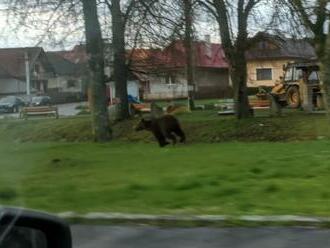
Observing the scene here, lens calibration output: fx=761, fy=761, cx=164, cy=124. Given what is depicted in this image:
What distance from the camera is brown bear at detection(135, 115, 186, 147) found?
22672mm

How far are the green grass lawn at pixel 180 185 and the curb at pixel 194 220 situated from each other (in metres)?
0.32

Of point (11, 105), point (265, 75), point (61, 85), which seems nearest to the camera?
point (11, 105)

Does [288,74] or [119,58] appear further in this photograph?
[288,74]

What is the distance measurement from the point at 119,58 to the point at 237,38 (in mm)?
5438

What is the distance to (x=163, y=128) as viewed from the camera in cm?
2297

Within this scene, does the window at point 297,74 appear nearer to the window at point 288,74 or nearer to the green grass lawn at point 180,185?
the window at point 288,74

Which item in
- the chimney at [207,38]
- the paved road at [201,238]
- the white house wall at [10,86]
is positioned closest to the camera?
the paved road at [201,238]

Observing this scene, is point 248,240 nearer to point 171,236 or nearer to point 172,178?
point 171,236

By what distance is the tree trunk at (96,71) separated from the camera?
24.7 metres

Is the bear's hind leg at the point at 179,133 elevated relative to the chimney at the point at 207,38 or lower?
lower

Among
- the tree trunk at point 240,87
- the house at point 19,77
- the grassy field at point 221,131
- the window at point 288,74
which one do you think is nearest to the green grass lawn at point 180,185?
the grassy field at point 221,131

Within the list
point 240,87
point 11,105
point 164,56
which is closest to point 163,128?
point 164,56

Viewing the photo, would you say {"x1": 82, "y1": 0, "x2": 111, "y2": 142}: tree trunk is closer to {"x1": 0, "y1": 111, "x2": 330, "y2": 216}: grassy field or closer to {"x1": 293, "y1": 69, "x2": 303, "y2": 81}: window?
{"x1": 0, "y1": 111, "x2": 330, "y2": 216}: grassy field

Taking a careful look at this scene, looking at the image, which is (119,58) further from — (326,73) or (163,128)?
(326,73)
